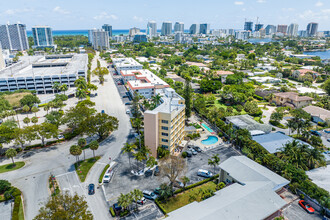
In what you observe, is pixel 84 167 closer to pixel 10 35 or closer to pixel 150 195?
pixel 150 195

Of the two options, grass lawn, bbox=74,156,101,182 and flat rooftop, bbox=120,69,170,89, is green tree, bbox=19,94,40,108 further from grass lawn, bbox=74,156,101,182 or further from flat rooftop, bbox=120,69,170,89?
grass lawn, bbox=74,156,101,182

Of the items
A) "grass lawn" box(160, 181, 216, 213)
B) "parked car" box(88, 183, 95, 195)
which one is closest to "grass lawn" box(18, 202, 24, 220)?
"parked car" box(88, 183, 95, 195)

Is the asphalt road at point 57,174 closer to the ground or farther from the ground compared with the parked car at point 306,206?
closer to the ground

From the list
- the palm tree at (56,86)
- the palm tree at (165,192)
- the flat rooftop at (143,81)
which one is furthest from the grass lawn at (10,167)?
the palm tree at (56,86)

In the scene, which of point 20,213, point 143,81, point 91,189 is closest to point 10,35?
point 143,81

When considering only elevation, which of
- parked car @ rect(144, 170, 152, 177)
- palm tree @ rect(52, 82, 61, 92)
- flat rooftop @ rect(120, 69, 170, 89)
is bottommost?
parked car @ rect(144, 170, 152, 177)

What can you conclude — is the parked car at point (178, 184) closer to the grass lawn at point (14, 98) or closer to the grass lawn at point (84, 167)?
the grass lawn at point (84, 167)
